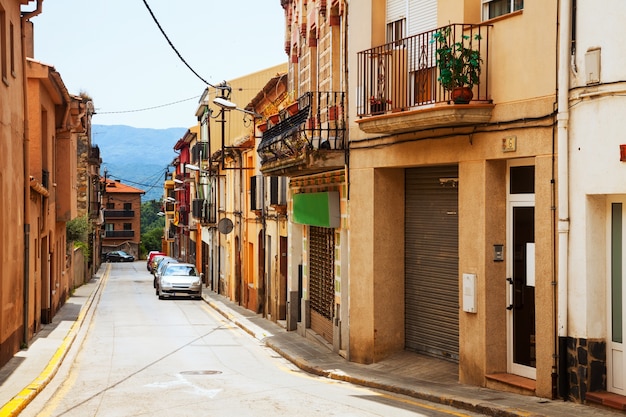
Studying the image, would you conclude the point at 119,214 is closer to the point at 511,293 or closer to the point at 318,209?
the point at 318,209

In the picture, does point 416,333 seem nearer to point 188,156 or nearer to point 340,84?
point 340,84

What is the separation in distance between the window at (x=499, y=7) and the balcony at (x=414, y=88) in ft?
0.92

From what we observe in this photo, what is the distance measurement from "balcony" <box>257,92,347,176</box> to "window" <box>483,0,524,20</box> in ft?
15.4

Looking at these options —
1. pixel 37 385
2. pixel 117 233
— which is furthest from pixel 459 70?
pixel 117 233

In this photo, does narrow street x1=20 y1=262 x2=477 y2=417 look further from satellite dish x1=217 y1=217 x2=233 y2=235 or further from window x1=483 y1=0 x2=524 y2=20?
satellite dish x1=217 y1=217 x2=233 y2=235

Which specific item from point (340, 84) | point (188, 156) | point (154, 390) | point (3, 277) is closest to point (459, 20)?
point (340, 84)

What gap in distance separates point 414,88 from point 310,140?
347cm

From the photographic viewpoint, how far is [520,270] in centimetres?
1279

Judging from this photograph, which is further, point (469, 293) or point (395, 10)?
point (395, 10)

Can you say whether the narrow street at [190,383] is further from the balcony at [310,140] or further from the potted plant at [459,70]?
the potted plant at [459,70]

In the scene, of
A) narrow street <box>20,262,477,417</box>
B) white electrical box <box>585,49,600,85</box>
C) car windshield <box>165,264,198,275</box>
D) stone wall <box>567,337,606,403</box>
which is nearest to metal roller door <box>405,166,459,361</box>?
narrow street <box>20,262,477,417</box>

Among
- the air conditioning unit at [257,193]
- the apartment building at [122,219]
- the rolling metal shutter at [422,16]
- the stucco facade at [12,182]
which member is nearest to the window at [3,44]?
the stucco facade at [12,182]

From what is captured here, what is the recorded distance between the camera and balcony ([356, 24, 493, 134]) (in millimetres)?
12766

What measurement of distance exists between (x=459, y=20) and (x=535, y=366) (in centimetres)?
518
